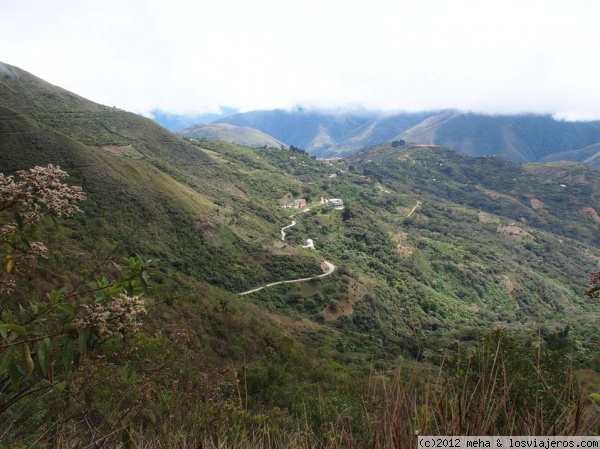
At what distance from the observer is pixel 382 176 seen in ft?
484

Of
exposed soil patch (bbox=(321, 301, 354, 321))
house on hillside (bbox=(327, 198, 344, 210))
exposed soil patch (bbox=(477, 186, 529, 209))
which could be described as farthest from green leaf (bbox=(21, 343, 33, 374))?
exposed soil patch (bbox=(477, 186, 529, 209))

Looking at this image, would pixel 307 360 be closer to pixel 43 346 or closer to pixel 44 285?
pixel 44 285

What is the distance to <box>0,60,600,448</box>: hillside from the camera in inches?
104

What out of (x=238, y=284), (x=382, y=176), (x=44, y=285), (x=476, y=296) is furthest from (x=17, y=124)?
(x=382, y=176)

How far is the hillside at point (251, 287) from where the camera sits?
104 inches

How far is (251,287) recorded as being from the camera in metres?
42.4

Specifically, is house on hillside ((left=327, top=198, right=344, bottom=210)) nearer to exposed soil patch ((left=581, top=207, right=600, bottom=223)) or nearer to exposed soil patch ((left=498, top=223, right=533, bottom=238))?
exposed soil patch ((left=498, top=223, right=533, bottom=238))

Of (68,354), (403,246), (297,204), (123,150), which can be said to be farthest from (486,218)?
(68,354)

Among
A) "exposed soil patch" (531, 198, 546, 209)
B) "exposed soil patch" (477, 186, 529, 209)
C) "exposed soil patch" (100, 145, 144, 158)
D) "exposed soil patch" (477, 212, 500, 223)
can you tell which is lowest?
"exposed soil patch" (477, 212, 500, 223)

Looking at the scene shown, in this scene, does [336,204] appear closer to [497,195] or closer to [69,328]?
[497,195]

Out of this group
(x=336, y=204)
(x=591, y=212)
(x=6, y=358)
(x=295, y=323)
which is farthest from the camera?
(x=591, y=212)

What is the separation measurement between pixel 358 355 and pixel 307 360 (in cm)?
924

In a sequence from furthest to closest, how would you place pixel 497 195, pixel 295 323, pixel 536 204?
pixel 497 195
pixel 536 204
pixel 295 323

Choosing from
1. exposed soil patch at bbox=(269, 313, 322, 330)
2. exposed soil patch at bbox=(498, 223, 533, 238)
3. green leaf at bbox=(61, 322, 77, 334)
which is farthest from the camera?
exposed soil patch at bbox=(498, 223, 533, 238)
